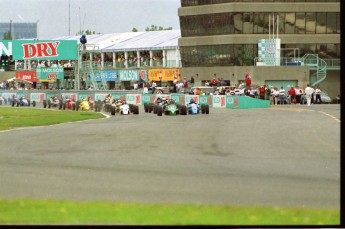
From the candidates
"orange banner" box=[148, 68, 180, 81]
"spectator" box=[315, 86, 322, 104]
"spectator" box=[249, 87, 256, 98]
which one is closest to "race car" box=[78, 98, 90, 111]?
"orange banner" box=[148, 68, 180, 81]

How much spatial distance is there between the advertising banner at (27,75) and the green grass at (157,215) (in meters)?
3.63

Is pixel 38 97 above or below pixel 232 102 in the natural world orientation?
above

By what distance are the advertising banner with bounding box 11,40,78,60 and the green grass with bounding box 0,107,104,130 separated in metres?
1.92

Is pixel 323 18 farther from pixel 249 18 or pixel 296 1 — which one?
pixel 249 18

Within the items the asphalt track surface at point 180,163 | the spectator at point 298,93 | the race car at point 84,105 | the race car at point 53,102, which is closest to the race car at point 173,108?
the race car at point 84,105

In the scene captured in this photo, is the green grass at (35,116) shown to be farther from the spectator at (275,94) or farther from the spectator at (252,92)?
the spectator at (275,94)

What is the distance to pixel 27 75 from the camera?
21656mm

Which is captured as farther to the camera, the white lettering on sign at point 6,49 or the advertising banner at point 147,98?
the advertising banner at point 147,98

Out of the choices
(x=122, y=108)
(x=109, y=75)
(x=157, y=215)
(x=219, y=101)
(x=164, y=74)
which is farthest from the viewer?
(x=219, y=101)

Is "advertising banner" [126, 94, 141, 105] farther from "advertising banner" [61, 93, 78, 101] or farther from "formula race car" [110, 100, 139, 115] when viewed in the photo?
"advertising banner" [61, 93, 78, 101]

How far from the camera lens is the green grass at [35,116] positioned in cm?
2231

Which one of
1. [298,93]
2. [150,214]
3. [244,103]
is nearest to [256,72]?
[298,93]

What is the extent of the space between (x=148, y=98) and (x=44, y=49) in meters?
6.22

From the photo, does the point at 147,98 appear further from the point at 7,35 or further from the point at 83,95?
the point at 7,35
